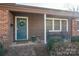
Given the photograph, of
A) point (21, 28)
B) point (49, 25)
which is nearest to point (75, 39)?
point (49, 25)

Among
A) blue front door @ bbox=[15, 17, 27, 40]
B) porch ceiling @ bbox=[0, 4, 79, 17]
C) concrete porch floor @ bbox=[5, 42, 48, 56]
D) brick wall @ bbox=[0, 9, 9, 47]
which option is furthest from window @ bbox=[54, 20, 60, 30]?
brick wall @ bbox=[0, 9, 9, 47]

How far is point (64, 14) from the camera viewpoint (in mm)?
11664

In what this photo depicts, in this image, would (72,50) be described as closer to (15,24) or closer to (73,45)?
(73,45)

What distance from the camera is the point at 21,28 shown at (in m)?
11.7

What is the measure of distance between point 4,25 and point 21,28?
0.32m

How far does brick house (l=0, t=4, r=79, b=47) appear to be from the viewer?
11.6 meters

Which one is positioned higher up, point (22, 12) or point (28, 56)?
point (22, 12)

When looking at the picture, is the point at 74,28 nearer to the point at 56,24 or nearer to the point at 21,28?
the point at 56,24

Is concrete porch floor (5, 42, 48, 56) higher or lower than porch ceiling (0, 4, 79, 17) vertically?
lower

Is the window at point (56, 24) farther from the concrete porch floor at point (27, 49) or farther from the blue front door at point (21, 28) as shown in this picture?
the blue front door at point (21, 28)

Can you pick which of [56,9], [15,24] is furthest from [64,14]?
[15,24]

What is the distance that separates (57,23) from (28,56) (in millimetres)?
831

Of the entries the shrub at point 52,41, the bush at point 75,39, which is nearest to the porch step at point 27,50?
the shrub at point 52,41

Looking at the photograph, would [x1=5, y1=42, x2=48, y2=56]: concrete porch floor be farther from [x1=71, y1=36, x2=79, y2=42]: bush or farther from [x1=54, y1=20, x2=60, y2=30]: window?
[x1=71, y1=36, x2=79, y2=42]: bush
